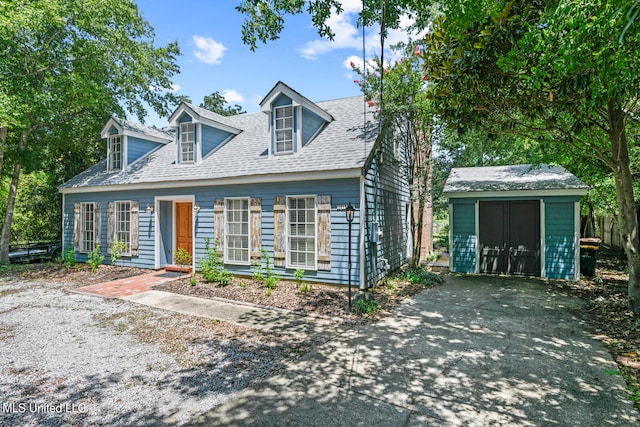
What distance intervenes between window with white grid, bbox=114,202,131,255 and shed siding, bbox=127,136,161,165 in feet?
6.92

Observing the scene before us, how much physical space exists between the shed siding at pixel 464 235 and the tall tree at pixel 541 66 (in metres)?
3.08

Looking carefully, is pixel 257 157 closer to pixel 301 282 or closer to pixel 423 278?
pixel 301 282

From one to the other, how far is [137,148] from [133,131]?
71 centimetres

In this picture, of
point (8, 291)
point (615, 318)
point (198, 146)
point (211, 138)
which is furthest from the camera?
point (211, 138)

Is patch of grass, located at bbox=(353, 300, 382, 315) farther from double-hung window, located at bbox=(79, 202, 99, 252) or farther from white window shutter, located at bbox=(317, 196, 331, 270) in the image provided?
double-hung window, located at bbox=(79, 202, 99, 252)

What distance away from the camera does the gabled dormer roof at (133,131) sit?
12.5 meters

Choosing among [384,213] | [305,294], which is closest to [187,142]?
[305,294]

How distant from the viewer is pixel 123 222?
11750 mm

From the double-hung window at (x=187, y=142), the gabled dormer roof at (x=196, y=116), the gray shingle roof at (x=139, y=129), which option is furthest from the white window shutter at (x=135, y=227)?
the gray shingle roof at (x=139, y=129)

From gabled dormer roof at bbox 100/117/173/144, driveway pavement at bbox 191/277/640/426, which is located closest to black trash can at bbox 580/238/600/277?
driveway pavement at bbox 191/277/640/426

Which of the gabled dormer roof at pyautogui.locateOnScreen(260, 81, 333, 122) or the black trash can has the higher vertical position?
the gabled dormer roof at pyautogui.locateOnScreen(260, 81, 333, 122)

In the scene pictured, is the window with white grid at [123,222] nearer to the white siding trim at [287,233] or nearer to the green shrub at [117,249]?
the green shrub at [117,249]

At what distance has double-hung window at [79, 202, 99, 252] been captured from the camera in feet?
40.8

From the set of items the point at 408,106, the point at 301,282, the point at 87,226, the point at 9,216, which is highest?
the point at 408,106
